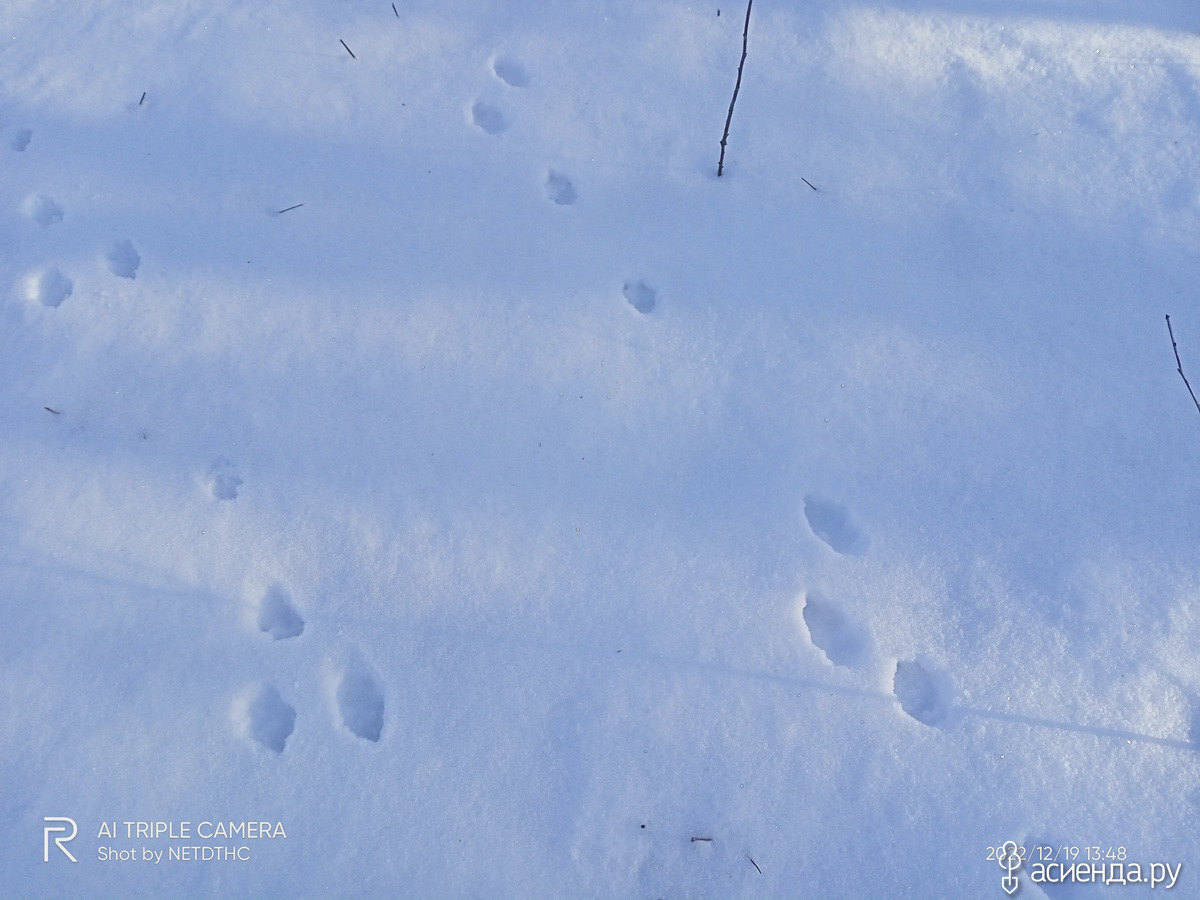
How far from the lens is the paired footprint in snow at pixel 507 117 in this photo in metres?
2.45

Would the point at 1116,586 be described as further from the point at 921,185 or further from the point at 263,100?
the point at 263,100

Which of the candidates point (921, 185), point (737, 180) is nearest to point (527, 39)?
point (737, 180)

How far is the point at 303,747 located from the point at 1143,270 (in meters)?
2.81

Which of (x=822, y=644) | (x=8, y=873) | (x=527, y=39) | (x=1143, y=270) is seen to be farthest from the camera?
(x=527, y=39)

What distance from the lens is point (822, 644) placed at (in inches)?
81.0

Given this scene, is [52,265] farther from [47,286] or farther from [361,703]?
[361,703]

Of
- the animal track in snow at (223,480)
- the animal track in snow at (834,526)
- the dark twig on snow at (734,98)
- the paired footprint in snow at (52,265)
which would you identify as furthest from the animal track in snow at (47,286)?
the animal track in snow at (834,526)

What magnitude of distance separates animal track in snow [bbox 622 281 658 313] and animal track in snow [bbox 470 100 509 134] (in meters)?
0.70

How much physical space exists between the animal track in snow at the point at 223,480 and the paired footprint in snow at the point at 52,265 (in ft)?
2.31

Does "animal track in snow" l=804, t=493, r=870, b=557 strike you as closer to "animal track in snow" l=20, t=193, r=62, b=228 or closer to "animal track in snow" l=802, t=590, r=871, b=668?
"animal track in snow" l=802, t=590, r=871, b=668

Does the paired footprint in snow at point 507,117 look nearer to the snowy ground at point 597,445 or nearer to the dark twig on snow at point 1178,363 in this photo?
the snowy ground at point 597,445

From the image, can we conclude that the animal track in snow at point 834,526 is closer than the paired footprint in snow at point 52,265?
Yes

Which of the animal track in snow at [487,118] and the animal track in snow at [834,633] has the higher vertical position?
the animal track in snow at [487,118]

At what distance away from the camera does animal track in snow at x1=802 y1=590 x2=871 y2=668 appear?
204 centimetres
